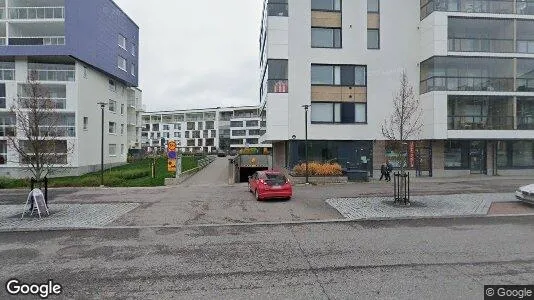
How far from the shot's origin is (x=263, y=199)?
578 inches

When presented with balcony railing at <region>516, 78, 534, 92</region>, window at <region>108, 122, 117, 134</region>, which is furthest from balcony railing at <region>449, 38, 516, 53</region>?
window at <region>108, 122, 117, 134</region>

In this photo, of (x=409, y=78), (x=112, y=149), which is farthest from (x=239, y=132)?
(x=409, y=78)

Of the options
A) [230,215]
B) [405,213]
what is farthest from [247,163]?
[405,213]

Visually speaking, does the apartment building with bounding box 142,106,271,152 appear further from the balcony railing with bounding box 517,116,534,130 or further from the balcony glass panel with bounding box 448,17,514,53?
the balcony railing with bounding box 517,116,534,130

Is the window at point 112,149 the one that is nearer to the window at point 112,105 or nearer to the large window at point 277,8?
the window at point 112,105

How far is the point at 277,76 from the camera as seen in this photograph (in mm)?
25453

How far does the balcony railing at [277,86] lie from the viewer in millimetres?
25344

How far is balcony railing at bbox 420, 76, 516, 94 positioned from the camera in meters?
25.1

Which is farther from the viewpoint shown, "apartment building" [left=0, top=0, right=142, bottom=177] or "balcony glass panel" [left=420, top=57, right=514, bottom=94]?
"apartment building" [left=0, top=0, right=142, bottom=177]

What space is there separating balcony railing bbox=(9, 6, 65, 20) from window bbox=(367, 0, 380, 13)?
25422mm

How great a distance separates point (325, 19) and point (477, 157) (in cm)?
1649

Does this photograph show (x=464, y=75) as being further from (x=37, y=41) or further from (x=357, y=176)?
(x=37, y=41)

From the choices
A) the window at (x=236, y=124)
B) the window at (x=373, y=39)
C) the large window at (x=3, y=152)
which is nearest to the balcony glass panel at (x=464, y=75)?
the window at (x=373, y=39)

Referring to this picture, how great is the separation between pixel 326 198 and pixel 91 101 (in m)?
25.9
